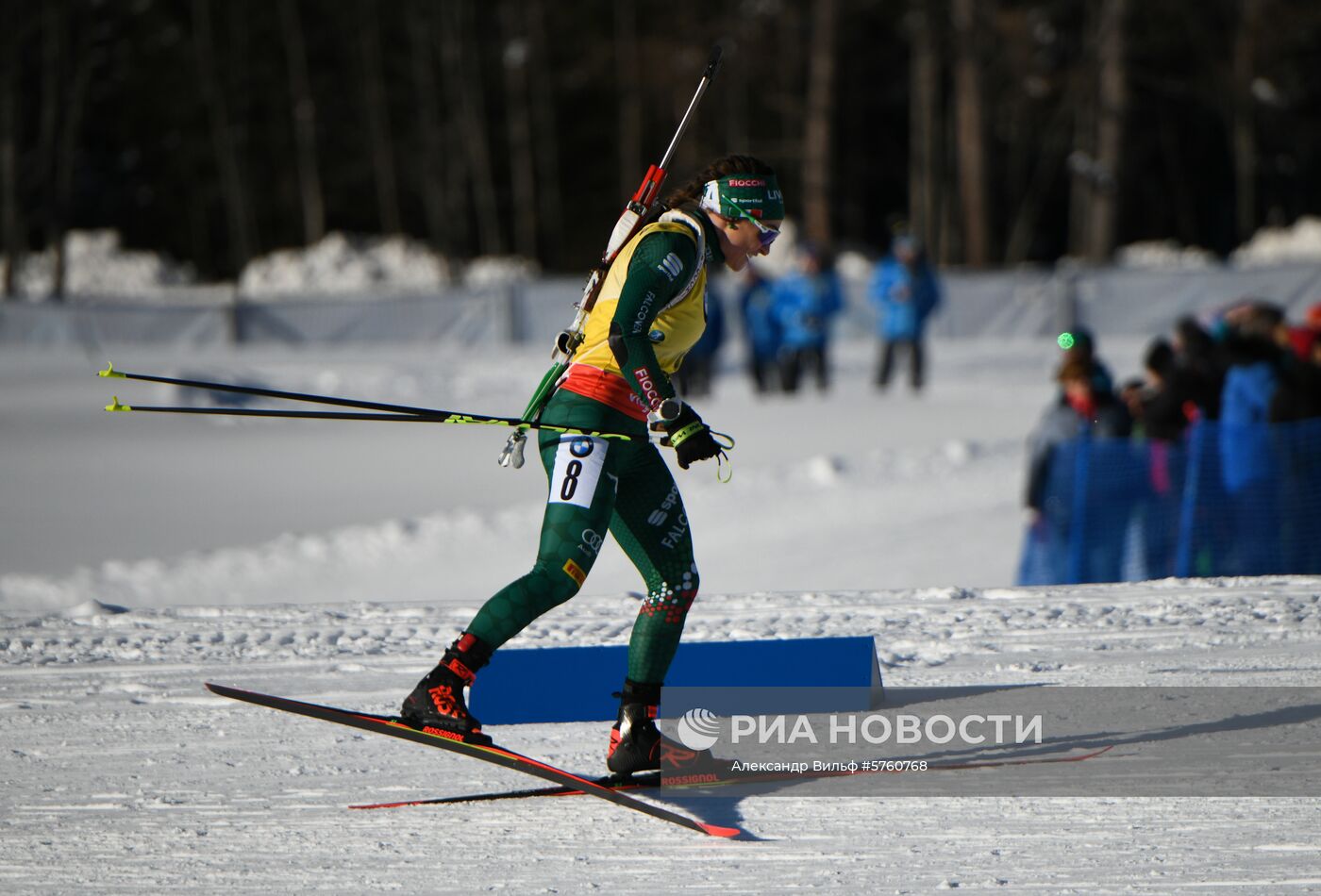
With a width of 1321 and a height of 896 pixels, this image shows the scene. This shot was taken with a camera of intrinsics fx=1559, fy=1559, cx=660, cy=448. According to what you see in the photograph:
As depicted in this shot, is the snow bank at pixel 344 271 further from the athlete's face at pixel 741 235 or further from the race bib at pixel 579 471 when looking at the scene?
the race bib at pixel 579 471

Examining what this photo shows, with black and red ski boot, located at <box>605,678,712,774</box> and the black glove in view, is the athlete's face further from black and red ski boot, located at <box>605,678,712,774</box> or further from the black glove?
black and red ski boot, located at <box>605,678,712,774</box>

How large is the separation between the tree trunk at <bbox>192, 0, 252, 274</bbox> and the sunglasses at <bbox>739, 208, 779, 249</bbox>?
39661mm

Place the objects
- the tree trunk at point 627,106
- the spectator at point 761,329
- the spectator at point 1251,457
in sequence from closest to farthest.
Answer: the spectator at point 1251,457 → the spectator at point 761,329 → the tree trunk at point 627,106

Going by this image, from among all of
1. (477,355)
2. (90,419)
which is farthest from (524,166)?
(90,419)

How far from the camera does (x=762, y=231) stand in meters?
4.50

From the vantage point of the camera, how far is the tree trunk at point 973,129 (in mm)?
29734

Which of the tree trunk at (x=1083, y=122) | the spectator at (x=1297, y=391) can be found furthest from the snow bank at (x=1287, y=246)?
the spectator at (x=1297, y=391)

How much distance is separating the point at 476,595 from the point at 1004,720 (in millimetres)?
5494

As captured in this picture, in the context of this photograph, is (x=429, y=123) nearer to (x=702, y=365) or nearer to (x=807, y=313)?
(x=702, y=365)

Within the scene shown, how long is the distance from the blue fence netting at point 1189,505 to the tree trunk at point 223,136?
36.9 meters

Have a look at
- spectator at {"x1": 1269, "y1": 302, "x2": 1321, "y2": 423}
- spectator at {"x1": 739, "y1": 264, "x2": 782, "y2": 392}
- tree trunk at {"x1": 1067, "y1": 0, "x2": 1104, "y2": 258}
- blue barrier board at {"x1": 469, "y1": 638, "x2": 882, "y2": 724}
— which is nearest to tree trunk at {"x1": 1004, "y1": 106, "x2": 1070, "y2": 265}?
tree trunk at {"x1": 1067, "y1": 0, "x2": 1104, "y2": 258}

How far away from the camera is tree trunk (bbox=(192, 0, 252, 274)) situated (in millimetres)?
42250

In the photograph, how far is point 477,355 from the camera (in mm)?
23125

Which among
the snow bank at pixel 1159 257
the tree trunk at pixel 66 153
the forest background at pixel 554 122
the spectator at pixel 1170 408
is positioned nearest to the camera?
the spectator at pixel 1170 408
